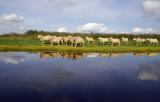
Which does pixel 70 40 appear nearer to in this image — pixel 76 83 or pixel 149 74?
pixel 149 74

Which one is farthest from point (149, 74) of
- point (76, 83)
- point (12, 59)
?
point (12, 59)

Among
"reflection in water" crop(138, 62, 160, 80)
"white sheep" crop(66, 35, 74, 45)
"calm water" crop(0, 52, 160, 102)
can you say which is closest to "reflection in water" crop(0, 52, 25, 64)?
"calm water" crop(0, 52, 160, 102)

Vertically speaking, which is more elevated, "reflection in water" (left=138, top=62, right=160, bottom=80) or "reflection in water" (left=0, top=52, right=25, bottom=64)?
"reflection in water" (left=0, top=52, right=25, bottom=64)

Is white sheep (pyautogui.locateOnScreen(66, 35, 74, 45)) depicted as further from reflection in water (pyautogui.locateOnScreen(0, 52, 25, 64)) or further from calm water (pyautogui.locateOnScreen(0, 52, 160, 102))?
calm water (pyautogui.locateOnScreen(0, 52, 160, 102))

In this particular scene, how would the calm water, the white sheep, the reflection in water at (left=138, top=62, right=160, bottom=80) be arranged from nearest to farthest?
the calm water, the reflection in water at (left=138, top=62, right=160, bottom=80), the white sheep

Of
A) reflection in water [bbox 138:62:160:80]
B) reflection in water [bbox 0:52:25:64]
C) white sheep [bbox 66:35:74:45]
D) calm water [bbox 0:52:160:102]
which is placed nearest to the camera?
calm water [bbox 0:52:160:102]

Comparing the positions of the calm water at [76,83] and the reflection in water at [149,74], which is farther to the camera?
the reflection in water at [149,74]

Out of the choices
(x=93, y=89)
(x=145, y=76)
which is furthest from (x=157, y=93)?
(x=145, y=76)

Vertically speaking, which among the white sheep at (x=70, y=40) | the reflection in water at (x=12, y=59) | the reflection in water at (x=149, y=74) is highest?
the white sheep at (x=70, y=40)

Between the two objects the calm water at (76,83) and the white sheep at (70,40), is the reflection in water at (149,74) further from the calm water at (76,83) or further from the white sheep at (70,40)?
the white sheep at (70,40)

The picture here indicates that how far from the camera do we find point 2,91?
1614 cm

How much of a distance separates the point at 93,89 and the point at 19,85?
435 centimetres

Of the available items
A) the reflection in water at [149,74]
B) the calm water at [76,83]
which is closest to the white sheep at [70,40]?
the calm water at [76,83]

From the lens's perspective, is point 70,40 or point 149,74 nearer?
point 149,74
